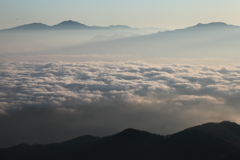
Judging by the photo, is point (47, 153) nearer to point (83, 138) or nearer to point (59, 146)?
point (59, 146)

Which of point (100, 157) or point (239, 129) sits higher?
point (239, 129)

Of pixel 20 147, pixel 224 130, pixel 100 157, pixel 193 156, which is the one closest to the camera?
pixel 193 156

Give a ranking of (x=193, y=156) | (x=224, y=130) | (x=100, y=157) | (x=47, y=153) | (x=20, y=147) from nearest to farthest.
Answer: (x=193, y=156) → (x=100, y=157) → (x=224, y=130) → (x=47, y=153) → (x=20, y=147)

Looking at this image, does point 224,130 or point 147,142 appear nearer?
point 147,142

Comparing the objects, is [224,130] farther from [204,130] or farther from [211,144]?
[211,144]

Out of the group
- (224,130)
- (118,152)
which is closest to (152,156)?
(118,152)

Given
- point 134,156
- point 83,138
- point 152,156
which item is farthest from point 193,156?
point 83,138
